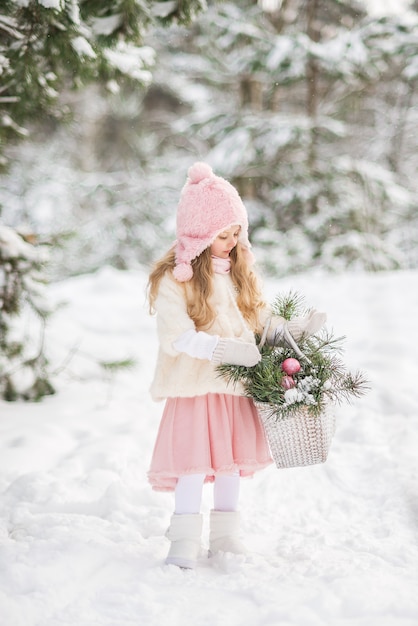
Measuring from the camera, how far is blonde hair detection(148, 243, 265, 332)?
263cm

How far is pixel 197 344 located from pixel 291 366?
1.25 ft

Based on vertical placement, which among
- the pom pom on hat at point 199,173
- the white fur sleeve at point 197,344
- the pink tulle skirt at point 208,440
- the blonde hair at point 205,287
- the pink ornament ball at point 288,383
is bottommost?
the pink tulle skirt at point 208,440

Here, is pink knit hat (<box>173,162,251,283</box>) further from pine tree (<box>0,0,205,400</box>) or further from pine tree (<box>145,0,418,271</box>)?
pine tree (<box>145,0,418,271</box>)

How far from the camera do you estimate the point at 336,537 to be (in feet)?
9.23

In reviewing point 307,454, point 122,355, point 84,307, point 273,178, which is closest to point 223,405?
point 307,454

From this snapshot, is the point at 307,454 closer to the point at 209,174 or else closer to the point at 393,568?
the point at 393,568

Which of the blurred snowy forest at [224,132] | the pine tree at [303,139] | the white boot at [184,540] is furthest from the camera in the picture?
the pine tree at [303,139]

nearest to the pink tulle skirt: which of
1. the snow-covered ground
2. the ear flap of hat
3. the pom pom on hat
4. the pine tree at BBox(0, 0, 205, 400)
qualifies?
the snow-covered ground

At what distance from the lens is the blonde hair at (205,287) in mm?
2629

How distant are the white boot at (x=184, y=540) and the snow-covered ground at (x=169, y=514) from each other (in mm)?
60

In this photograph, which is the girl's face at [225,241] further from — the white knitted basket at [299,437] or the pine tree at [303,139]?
the pine tree at [303,139]

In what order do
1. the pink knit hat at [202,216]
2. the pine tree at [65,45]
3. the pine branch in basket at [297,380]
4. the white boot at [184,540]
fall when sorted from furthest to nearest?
the pine tree at [65,45], the pink knit hat at [202,216], the white boot at [184,540], the pine branch in basket at [297,380]

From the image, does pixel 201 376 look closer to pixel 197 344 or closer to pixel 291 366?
pixel 197 344

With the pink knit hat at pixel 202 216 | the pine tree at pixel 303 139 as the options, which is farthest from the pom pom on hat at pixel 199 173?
the pine tree at pixel 303 139
